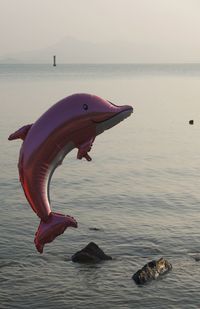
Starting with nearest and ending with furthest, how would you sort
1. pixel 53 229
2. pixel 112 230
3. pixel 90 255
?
pixel 53 229 → pixel 90 255 → pixel 112 230

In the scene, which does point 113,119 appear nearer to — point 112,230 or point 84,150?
point 84,150

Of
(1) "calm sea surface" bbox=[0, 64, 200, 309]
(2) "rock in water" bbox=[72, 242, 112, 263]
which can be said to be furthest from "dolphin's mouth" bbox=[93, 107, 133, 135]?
(2) "rock in water" bbox=[72, 242, 112, 263]

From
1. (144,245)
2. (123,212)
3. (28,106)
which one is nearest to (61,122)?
(144,245)

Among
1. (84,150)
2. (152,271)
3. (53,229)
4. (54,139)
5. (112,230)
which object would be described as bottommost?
(112,230)

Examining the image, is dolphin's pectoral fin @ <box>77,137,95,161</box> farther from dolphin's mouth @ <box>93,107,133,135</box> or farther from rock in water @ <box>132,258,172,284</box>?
rock in water @ <box>132,258,172,284</box>

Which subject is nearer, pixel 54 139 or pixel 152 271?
pixel 54 139

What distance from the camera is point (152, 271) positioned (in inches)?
947

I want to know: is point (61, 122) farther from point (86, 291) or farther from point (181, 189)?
point (181, 189)

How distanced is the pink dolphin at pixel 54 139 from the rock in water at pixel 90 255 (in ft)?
46.3

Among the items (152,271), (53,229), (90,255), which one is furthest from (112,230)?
(53,229)

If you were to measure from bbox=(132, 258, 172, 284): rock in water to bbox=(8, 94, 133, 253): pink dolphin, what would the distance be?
40.0 ft

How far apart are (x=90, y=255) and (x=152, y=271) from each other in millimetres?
3387

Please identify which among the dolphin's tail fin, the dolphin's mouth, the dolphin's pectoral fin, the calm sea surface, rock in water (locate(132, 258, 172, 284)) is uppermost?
the dolphin's mouth

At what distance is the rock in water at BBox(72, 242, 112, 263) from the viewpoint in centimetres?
2603
